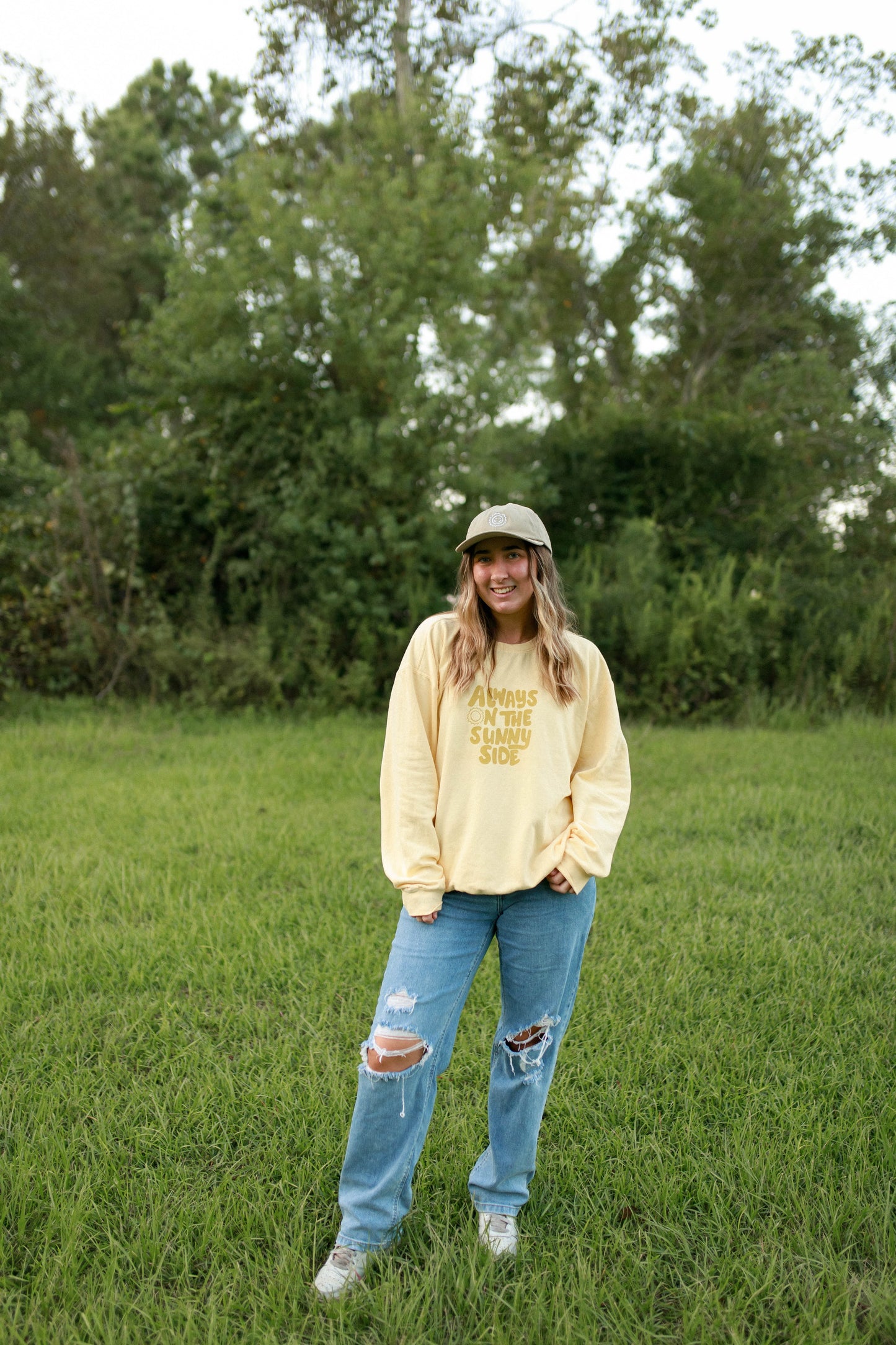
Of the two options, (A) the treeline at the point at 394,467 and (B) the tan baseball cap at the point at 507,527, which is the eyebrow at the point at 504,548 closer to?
(B) the tan baseball cap at the point at 507,527

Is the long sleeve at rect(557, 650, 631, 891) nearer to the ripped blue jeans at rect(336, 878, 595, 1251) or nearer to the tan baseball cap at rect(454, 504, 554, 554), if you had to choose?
the ripped blue jeans at rect(336, 878, 595, 1251)

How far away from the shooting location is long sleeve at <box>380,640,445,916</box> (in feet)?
7.50

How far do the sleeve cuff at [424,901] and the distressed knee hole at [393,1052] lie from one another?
11.1 inches

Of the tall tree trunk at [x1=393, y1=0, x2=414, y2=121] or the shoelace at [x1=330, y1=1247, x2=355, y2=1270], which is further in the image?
the tall tree trunk at [x1=393, y1=0, x2=414, y2=121]

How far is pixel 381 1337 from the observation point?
2.21 m

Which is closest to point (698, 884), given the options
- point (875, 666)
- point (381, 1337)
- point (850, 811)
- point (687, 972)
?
point (687, 972)

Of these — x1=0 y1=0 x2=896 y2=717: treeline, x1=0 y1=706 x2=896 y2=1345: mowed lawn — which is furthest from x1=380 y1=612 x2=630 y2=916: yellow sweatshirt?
x1=0 y1=0 x2=896 y2=717: treeline

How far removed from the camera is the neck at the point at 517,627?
2500mm

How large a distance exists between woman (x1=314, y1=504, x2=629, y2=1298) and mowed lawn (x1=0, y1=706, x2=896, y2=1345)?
0.27 meters

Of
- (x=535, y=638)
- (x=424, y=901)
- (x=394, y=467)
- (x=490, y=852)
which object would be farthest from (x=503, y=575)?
(x=394, y=467)

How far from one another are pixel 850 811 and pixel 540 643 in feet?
16.4

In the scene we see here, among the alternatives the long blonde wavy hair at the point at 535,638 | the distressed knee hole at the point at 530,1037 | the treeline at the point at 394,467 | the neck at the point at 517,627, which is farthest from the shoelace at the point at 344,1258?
the treeline at the point at 394,467

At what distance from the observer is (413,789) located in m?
2.34

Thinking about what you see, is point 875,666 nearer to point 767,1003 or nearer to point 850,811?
point 850,811
